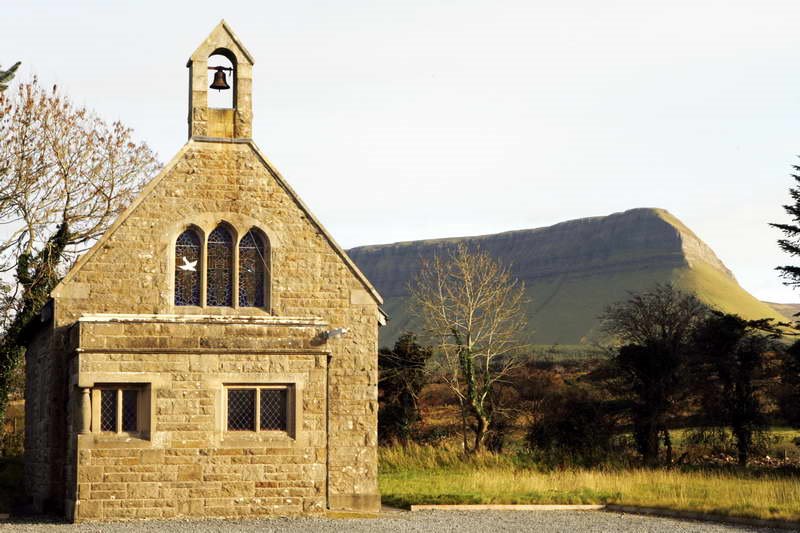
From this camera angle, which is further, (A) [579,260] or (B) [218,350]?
(A) [579,260]

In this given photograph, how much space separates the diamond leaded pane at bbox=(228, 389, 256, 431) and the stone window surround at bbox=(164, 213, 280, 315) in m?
→ 2.08

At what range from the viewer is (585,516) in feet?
67.7

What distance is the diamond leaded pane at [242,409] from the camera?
20.5 metres

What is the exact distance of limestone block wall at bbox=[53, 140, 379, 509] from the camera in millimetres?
21453

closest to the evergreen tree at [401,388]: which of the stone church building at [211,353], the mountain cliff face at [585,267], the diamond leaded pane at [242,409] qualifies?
the stone church building at [211,353]

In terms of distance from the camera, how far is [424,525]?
61.8 feet

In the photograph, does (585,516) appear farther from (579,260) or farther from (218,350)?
(579,260)

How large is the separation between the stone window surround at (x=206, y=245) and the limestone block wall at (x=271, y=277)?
3cm

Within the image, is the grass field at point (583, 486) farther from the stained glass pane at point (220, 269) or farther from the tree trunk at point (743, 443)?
the stained glass pane at point (220, 269)

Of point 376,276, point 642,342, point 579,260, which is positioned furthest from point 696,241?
point 642,342

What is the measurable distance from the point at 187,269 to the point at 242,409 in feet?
11.1

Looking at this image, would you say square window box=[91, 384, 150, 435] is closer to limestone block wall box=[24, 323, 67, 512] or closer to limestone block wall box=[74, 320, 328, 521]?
limestone block wall box=[74, 320, 328, 521]

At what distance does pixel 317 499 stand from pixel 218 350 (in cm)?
350

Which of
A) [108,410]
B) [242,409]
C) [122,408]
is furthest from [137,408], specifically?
[242,409]
